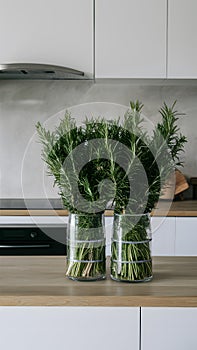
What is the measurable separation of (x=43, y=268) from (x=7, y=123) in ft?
6.75

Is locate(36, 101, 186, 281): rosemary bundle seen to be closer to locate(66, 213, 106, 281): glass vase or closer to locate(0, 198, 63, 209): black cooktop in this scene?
locate(66, 213, 106, 281): glass vase

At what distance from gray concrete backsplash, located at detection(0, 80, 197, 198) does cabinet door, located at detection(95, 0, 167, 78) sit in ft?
1.29

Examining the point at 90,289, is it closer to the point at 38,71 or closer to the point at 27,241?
the point at 27,241

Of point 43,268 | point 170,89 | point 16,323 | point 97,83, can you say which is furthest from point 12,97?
point 16,323

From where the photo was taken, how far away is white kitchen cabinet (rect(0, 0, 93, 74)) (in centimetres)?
307

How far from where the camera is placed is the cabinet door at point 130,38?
3078 millimetres

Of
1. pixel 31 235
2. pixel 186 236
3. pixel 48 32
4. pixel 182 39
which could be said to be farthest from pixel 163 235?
pixel 48 32

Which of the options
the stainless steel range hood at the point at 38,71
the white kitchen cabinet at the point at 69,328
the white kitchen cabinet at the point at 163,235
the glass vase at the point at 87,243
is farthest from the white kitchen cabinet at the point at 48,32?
the white kitchen cabinet at the point at 69,328

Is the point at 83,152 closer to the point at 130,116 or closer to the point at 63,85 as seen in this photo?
the point at 130,116

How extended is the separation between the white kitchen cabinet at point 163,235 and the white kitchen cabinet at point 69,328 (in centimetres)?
166

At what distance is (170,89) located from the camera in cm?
350

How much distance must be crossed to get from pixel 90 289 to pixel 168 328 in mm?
212

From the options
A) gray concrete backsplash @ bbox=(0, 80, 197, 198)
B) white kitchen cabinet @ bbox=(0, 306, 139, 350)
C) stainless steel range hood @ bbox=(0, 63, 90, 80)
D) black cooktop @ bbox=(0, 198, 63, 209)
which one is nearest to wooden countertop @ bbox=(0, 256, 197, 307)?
white kitchen cabinet @ bbox=(0, 306, 139, 350)

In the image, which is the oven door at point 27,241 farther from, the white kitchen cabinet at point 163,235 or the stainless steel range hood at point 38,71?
the stainless steel range hood at point 38,71
